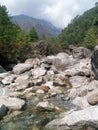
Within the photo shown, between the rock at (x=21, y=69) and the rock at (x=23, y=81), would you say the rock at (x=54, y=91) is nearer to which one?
the rock at (x=23, y=81)

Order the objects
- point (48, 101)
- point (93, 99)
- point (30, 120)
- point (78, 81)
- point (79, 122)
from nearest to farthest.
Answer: point (79, 122), point (30, 120), point (93, 99), point (48, 101), point (78, 81)

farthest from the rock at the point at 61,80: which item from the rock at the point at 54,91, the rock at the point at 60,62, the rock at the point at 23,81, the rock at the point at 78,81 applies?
the rock at the point at 60,62

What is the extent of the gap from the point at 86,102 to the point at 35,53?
37.8 metres

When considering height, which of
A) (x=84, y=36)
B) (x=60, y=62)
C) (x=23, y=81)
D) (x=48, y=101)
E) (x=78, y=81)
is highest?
(x=84, y=36)

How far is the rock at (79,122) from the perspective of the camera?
1744 cm

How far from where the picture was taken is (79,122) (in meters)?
17.7

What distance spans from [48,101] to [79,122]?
7980mm

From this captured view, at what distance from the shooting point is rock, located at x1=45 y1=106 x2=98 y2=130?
57.2 ft

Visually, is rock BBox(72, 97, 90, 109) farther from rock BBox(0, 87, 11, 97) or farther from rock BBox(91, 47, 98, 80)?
rock BBox(91, 47, 98, 80)

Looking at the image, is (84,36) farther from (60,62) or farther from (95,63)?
(95,63)

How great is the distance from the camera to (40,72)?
3756cm

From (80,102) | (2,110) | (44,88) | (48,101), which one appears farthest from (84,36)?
(2,110)

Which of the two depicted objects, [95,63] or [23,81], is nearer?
[95,63]

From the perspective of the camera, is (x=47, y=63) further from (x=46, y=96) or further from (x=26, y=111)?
(x=26, y=111)
